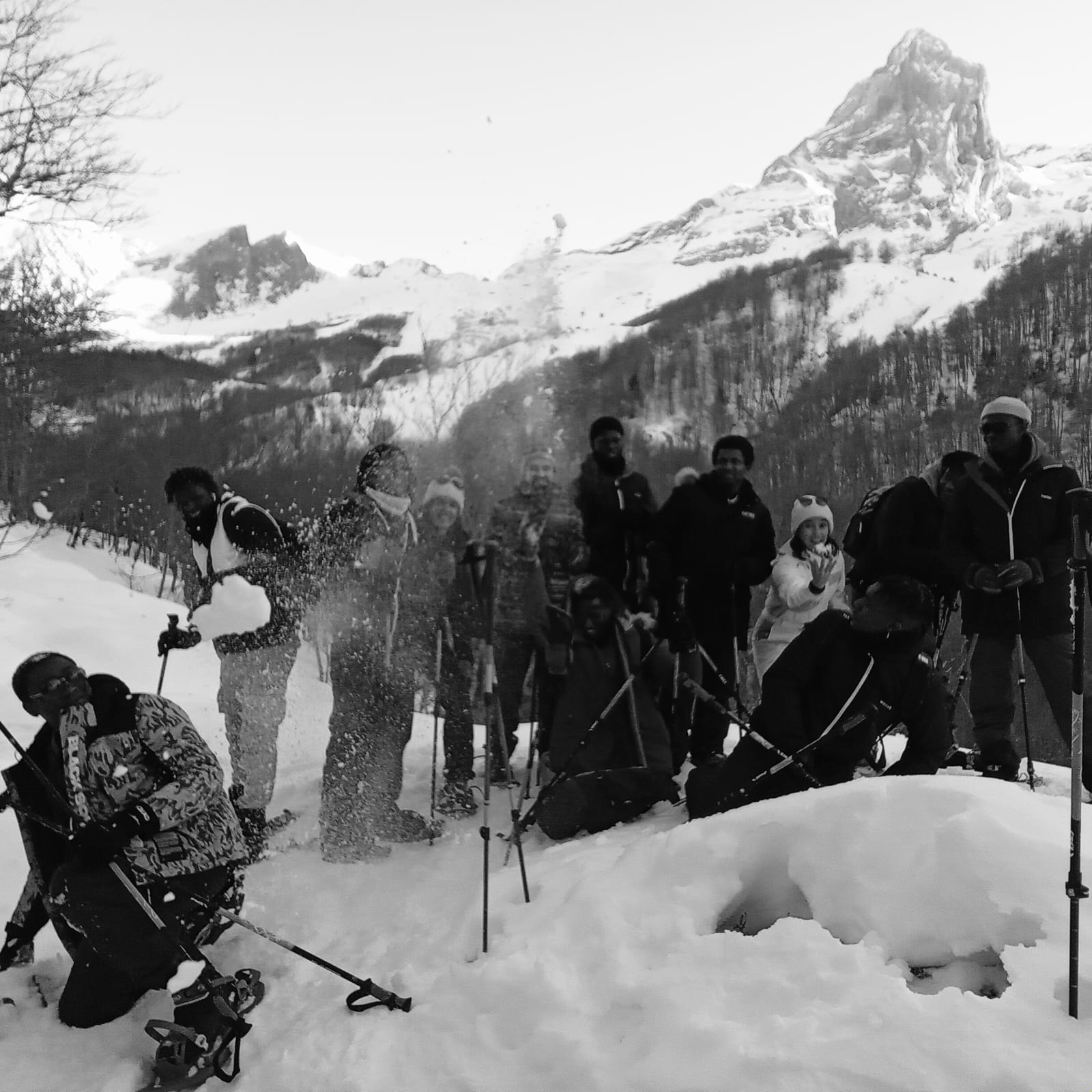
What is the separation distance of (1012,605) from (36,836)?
169 inches

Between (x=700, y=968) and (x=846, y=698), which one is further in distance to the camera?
(x=846, y=698)

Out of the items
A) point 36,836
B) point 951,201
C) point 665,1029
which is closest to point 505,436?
point 36,836

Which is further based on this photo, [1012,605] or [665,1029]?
[1012,605]

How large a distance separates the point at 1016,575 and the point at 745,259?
10673cm

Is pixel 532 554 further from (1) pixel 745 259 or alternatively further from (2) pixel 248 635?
(1) pixel 745 259

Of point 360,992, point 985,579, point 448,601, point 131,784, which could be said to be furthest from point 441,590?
point 985,579

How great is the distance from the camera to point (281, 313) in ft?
374

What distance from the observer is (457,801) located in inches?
189

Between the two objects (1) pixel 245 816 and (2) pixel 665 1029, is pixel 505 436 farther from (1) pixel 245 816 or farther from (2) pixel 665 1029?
(2) pixel 665 1029

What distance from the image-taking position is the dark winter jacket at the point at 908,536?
4270 millimetres

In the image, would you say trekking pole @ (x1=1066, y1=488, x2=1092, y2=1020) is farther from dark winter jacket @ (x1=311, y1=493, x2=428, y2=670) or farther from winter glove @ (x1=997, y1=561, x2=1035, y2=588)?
dark winter jacket @ (x1=311, y1=493, x2=428, y2=670)

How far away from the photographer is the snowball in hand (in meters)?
4.27

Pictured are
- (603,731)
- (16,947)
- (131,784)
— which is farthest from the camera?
(603,731)

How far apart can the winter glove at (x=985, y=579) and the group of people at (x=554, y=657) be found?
1 centimetres
